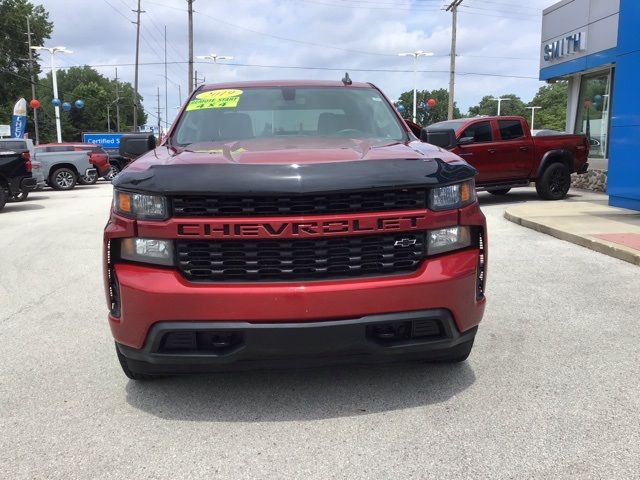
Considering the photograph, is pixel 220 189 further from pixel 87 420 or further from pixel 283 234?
pixel 87 420

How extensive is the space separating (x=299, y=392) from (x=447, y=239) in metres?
1.26

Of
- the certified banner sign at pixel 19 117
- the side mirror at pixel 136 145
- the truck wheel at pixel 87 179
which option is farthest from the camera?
the certified banner sign at pixel 19 117

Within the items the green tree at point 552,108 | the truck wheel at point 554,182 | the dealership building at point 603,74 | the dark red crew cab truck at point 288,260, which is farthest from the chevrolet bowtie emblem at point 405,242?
the green tree at point 552,108

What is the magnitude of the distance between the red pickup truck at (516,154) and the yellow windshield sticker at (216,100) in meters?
8.87

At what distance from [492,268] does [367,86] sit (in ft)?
9.96

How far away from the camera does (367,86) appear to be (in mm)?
4883

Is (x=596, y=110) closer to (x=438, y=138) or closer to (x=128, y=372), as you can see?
(x=438, y=138)

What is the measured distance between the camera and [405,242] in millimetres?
3006

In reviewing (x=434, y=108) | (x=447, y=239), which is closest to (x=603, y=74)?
(x=447, y=239)

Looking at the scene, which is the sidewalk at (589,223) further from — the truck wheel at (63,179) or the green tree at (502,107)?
the green tree at (502,107)

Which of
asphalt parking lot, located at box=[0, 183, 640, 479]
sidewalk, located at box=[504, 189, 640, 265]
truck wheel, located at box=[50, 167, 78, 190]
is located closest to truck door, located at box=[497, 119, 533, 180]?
sidewalk, located at box=[504, 189, 640, 265]

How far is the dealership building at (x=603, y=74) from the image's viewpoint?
10.2 m

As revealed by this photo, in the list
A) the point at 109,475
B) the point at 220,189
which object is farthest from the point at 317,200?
the point at 109,475

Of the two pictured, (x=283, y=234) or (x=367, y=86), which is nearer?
(x=283, y=234)
